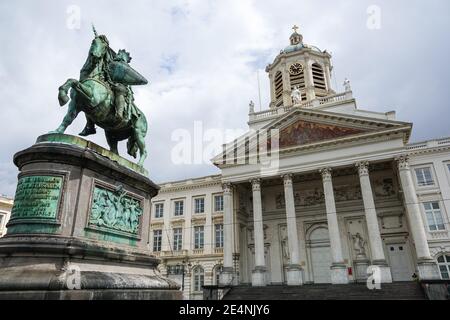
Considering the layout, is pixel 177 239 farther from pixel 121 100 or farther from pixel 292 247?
pixel 121 100

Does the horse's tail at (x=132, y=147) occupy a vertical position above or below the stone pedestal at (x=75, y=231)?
above

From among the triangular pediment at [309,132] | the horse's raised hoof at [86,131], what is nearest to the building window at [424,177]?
the triangular pediment at [309,132]

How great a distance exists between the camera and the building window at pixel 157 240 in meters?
35.9

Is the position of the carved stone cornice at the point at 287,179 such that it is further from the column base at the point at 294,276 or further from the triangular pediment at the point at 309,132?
the column base at the point at 294,276

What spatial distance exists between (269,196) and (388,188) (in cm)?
1117

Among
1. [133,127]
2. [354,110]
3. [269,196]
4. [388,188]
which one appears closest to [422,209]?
[388,188]

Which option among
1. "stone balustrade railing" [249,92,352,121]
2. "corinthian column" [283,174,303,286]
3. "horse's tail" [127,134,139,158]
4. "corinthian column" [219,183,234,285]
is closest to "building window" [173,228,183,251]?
"corinthian column" [219,183,234,285]

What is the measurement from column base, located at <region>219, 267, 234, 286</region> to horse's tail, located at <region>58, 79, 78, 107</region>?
23.4 metres

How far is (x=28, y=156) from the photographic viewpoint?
5.27 meters

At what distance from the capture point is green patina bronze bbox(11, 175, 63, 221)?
4.98 m

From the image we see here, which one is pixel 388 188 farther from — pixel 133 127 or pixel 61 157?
pixel 61 157

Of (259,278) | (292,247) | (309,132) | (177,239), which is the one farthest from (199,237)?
(309,132)

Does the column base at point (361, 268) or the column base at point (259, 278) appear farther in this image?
the column base at point (361, 268)

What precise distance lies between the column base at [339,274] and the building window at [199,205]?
16295 millimetres
